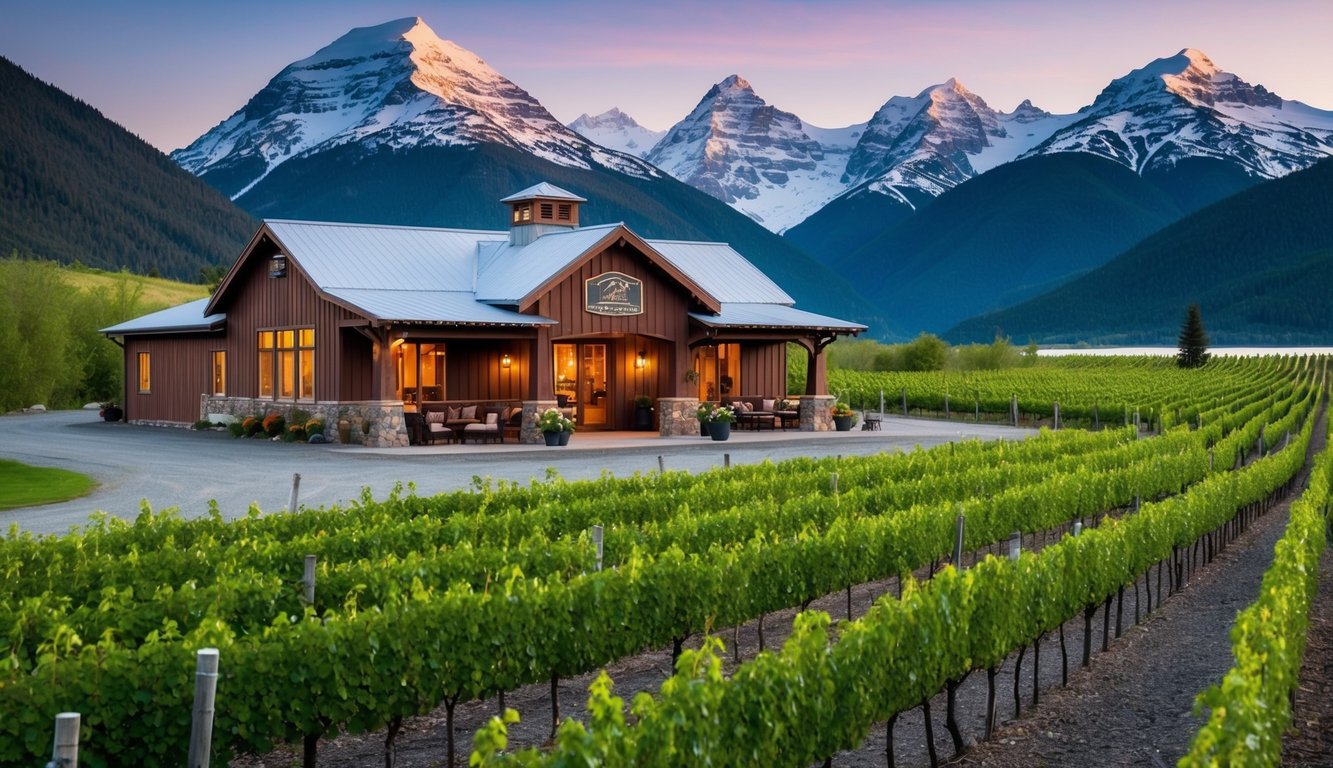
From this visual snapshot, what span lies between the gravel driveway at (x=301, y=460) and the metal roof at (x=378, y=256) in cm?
490

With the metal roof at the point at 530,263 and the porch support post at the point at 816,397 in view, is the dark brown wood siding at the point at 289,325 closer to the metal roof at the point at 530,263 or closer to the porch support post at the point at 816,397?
the metal roof at the point at 530,263

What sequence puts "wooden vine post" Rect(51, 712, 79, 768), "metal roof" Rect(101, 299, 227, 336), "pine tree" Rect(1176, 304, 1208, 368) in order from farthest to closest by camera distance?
1. "pine tree" Rect(1176, 304, 1208, 368)
2. "metal roof" Rect(101, 299, 227, 336)
3. "wooden vine post" Rect(51, 712, 79, 768)

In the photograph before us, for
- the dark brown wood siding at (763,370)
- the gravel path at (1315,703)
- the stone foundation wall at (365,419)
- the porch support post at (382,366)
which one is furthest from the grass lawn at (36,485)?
the dark brown wood siding at (763,370)

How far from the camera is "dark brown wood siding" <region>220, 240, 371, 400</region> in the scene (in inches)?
1270

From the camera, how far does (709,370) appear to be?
130 ft

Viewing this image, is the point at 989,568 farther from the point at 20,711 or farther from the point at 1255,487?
the point at 1255,487

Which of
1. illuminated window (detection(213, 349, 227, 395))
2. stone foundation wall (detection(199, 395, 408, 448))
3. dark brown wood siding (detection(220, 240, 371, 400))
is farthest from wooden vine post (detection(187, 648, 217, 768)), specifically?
illuminated window (detection(213, 349, 227, 395))

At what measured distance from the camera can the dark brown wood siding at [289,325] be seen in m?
32.2

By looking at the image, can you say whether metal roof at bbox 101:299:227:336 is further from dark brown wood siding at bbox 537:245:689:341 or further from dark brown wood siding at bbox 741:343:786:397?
dark brown wood siding at bbox 741:343:786:397

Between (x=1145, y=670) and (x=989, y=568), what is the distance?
325 centimetres

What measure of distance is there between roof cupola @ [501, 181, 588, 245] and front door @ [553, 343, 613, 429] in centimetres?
416

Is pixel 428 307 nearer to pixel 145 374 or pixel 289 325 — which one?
pixel 289 325


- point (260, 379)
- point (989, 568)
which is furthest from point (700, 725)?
point (260, 379)

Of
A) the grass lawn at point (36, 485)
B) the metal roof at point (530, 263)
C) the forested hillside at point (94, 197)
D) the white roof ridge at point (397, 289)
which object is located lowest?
the grass lawn at point (36, 485)
